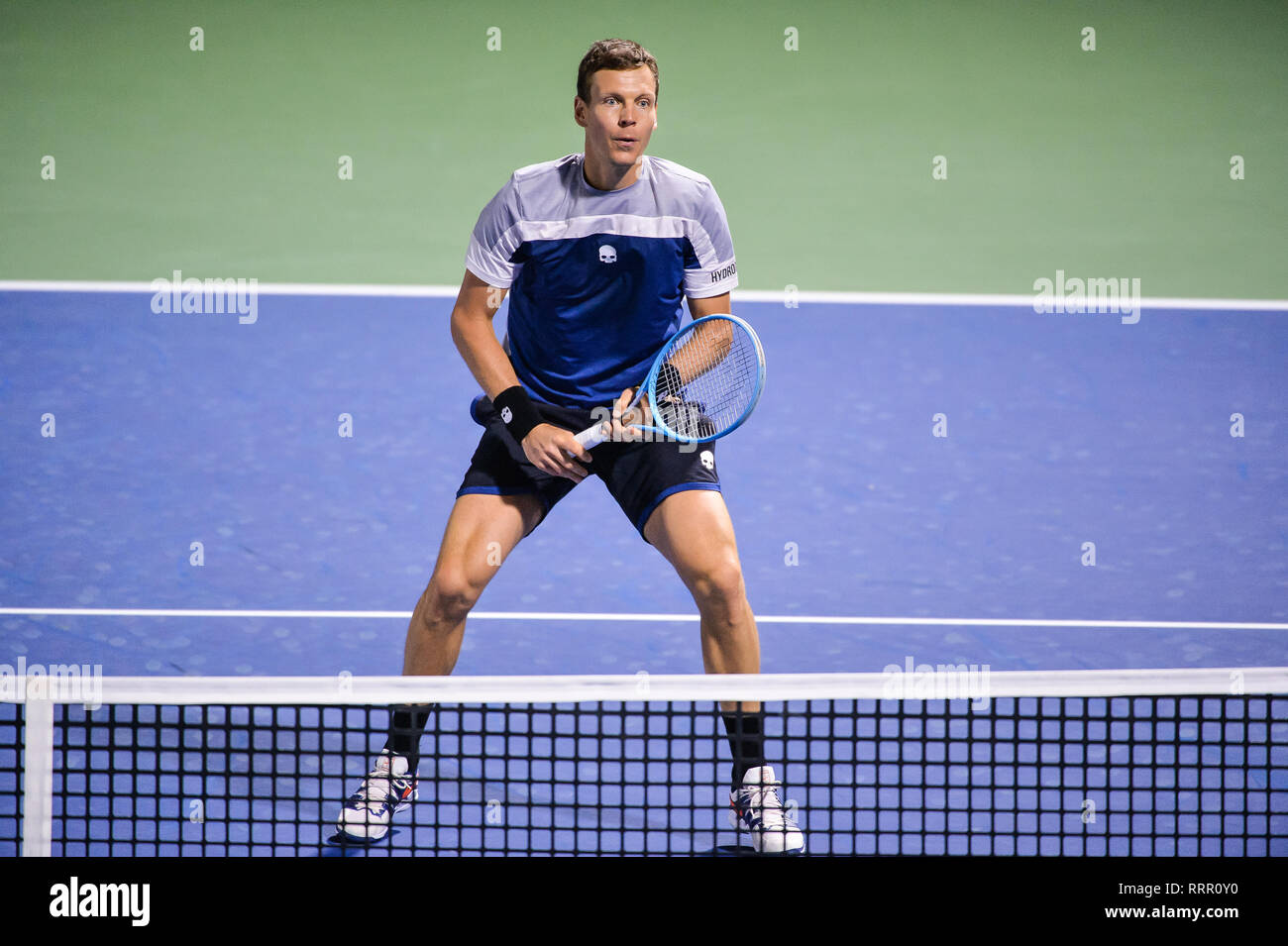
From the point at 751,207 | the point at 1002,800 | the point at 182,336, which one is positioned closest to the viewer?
the point at 1002,800

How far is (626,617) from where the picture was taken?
587 cm

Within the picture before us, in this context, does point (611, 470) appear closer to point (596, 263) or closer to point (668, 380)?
point (668, 380)

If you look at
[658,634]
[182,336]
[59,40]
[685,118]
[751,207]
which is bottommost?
[658,634]

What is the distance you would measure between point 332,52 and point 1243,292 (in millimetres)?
6960

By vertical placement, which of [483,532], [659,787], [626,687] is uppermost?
[483,532]

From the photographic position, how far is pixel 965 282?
9.35 meters

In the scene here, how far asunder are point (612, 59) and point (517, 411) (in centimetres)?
94

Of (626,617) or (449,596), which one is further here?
(626,617)

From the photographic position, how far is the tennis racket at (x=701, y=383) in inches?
157

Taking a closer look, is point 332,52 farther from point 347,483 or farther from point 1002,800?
point 1002,800

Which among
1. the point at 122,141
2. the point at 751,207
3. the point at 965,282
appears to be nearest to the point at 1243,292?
the point at 965,282

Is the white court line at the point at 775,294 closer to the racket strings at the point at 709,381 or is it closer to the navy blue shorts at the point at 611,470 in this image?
the racket strings at the point at 709,381

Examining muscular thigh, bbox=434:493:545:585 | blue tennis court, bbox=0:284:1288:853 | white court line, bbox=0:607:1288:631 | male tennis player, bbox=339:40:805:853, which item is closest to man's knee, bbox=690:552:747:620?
male tennis player, bbox=339:40:805:853

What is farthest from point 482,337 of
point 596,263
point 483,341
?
point 596,263
